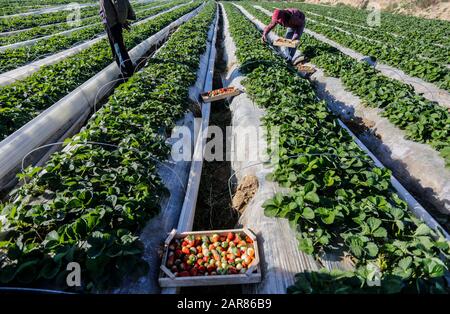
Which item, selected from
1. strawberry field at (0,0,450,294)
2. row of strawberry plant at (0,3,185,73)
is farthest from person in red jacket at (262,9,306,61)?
row of strawberry plant at (0,3,185,73)

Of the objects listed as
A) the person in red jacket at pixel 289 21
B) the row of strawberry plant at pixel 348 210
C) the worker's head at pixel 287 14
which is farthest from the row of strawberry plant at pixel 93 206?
the worker's head at pixel 287 14

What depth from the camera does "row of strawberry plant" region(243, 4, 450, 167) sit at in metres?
4.68

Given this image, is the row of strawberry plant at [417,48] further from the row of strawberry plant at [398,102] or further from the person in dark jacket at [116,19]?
the person in dark jacket at [116,19]

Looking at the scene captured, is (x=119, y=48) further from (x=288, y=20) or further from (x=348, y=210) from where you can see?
(x=348, y=210)

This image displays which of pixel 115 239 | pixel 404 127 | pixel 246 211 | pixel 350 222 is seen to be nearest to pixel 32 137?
pixel 115 239

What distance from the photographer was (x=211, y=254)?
2.73 m

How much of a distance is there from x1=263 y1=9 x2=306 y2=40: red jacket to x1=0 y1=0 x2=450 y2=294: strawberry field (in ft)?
7.67

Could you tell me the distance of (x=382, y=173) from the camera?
3.40 meters

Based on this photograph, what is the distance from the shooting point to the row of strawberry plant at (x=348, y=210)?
2.28 meters

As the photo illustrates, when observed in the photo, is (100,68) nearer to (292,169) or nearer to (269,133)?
(269,133)

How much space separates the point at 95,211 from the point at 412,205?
151 inches

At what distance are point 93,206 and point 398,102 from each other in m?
5.90

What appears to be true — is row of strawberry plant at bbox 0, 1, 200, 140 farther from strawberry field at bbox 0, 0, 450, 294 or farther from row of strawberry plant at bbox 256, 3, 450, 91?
row of strawberry plant at bbox 256, 3, 450, 91

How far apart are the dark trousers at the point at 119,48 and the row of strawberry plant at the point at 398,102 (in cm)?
601
